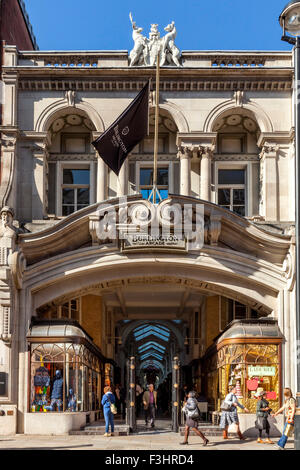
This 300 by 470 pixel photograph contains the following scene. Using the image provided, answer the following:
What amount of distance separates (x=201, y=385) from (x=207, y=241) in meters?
11.0

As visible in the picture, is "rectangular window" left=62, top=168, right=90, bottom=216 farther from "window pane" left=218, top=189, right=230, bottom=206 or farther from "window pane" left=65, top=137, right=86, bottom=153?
"window pane" left=218, top=189, right=230, bottom=206

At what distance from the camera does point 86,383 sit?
30234 mm

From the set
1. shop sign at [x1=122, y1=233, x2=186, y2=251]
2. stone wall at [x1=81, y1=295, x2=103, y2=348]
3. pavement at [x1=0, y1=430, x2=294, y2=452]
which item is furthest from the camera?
stone wall at [x1=81, y1=295, x2=103, y2=348]

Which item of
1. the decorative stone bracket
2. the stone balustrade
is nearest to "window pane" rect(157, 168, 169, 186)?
the stone balustrade

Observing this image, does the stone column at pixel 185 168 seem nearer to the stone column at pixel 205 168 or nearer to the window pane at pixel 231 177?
the stone column at pixel 205 168

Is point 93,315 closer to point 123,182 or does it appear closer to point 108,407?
point 123,182

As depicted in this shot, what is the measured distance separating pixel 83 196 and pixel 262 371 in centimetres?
992

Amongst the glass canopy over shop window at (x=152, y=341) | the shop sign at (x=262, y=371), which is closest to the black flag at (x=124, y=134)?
the shop sign at (x=262, y=371)

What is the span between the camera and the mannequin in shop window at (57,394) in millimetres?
26969

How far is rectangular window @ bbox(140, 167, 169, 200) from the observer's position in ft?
107

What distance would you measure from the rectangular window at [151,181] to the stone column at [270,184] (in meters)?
3.76

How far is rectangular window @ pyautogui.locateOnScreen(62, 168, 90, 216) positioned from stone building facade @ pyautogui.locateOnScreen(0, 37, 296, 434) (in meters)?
0.04

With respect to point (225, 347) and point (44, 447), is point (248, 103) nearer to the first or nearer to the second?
point (225, 347)
